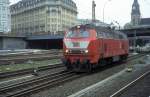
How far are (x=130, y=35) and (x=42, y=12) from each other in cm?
6471

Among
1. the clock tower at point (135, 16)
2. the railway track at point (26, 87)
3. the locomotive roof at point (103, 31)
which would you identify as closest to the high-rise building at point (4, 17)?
the clock tower at point (135, 16)

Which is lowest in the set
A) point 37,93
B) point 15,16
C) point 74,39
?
point 37,93

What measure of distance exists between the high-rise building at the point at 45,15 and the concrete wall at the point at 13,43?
45.3 m

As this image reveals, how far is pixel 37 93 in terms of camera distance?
49.9 ft

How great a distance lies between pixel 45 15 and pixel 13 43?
55062mm

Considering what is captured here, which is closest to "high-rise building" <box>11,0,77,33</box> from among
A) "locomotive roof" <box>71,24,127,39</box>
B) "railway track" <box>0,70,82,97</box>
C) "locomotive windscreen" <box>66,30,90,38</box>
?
"locomotive roof" <box>71,24,127,39</box>

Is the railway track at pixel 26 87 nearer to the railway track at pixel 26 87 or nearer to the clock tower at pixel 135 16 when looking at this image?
the railway track at pixel 26 87

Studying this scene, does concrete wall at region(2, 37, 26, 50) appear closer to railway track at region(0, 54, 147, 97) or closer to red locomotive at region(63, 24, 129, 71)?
red locomotive at region(63, 24, 129, 71)

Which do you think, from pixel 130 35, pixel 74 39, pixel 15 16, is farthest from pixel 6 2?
pixel 74 39

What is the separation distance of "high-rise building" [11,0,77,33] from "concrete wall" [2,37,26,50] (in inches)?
1782

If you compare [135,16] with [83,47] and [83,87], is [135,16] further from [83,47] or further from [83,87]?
[83,87]

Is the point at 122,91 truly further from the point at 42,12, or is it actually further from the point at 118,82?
the point at 42,12

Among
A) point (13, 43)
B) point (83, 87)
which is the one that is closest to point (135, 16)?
point (13, 43)

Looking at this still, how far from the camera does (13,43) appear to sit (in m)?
89.2
